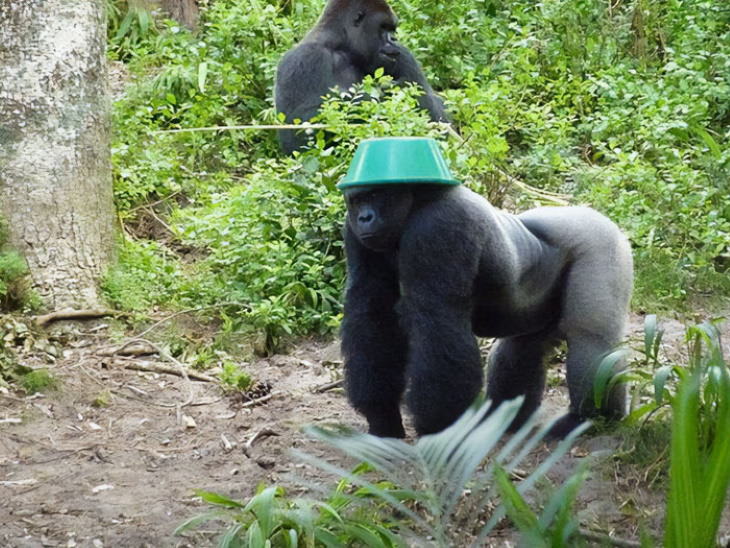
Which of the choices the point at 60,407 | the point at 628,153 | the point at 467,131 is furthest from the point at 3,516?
the point at 628,153

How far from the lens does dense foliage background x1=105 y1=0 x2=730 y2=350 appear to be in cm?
549

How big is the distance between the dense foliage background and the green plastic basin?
1.68 m

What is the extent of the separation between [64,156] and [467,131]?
2.11 m

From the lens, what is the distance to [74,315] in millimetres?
5020

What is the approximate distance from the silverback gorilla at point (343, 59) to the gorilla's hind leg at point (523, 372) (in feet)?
11.7

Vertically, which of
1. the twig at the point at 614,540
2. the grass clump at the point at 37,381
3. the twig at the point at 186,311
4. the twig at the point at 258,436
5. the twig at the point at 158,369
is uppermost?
the twig at the point at 186,311

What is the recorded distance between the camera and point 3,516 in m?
3.25

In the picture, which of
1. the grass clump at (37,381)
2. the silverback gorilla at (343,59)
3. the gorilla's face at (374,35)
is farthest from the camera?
the gorilla's face at (374,35)

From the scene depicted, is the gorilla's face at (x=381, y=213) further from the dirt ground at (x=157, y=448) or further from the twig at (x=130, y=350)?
the twig at (x=130, y=350)

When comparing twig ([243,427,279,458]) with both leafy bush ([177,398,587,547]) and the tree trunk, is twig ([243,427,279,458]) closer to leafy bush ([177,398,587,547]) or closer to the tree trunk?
leafy bush ([177,398,587,547])

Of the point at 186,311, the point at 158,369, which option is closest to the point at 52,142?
the point at 186,311

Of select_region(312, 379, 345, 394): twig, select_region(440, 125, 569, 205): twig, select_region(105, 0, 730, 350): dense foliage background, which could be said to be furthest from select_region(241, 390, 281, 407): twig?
select_region(440, 125, 569, 205): twig

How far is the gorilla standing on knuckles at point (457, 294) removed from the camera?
3.50 m

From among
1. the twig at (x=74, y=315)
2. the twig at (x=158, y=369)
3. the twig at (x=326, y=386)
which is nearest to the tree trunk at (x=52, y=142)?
the twig at (x=74, y=315)
